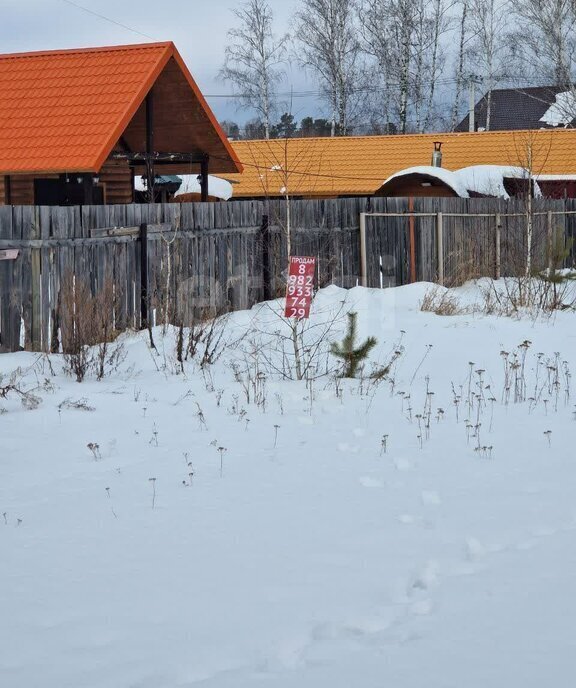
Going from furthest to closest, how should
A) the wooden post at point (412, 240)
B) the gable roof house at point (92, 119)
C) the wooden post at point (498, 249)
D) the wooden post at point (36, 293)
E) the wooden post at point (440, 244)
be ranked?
1. the wooden post at point (498, 249)
2. the wooden post at point (440, 244)
3. the wooden post at point (412, 240)
4. the gable roof house at point (92, 119)
5. the wooden post at point (36, 293)

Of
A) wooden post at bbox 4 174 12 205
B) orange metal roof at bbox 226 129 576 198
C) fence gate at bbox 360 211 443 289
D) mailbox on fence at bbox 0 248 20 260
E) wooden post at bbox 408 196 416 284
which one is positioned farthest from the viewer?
orange metal roof at bbox 226 129 576 198

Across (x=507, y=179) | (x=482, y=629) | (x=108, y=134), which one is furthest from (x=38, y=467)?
(x=507, y=179)

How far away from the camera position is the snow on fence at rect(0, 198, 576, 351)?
9.47 metres

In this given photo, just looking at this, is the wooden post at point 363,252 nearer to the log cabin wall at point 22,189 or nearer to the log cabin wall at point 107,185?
the log cabin wall at point 107,185

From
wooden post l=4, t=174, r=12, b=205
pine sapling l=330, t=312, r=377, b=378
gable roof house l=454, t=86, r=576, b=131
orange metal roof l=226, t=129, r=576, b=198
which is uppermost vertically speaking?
gable roof house l=454, t=86, r=576, b=131

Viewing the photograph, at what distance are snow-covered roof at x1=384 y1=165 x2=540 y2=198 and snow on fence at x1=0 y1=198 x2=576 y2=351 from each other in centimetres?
273

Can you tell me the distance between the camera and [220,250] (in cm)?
1222

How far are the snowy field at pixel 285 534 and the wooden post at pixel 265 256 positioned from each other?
4.48 m

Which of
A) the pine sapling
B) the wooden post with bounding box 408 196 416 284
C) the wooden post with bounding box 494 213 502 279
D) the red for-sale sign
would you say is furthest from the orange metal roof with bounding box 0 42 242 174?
the pine sapling

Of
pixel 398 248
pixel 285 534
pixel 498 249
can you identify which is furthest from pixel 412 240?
pixel 285 534

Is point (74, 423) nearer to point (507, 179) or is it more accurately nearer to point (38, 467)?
point (38, 467)

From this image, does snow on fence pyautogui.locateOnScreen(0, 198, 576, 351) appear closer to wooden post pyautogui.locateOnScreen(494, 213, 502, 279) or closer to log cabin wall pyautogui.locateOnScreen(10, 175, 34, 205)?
wooden post pyautogui.locateOnScreen(494, 213, 502, 279)

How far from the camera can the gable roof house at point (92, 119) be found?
13797 millimetres

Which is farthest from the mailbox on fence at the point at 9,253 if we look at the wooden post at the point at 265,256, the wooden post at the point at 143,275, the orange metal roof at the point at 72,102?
the wooden post at the point at 265,256
